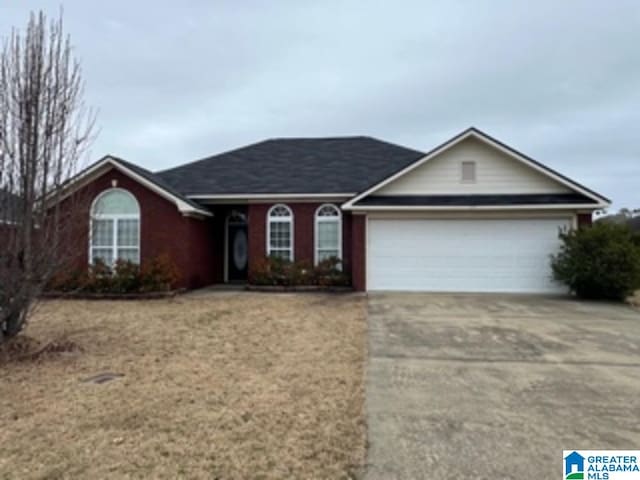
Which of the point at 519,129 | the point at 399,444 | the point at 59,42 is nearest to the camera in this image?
the point at 399,444

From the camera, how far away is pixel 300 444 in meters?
3.53

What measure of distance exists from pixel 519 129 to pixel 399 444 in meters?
23.0

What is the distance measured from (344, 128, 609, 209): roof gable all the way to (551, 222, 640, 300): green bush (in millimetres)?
1633

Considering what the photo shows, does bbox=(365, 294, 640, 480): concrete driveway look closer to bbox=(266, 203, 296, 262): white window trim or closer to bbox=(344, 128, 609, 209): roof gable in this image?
bbox=(344, 128, 609, 209): roof gable

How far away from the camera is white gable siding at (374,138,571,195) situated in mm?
13602

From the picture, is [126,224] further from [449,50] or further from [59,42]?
[449,50]

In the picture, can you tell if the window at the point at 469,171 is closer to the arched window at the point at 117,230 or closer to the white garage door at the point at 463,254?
the white garage door at the point at 463,254

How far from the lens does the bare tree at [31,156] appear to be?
20.7 ft

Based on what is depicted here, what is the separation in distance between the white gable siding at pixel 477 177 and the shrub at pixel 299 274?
2.92 m

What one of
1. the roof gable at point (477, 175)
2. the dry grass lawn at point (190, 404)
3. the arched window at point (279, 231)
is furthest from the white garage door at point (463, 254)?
the dry grass lawn at point (190, 404)

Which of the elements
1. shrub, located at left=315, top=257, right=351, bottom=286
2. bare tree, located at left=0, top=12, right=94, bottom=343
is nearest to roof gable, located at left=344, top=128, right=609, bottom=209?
shrub, located at left=315, top=257, right=351, bottom=286

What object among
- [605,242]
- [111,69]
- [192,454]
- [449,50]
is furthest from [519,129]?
[192,454]

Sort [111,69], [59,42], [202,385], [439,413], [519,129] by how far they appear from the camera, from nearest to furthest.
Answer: [439,413] < [202,385] < [59,42] < [111,69] < [519,129]

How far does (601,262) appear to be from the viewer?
39.2 feet
